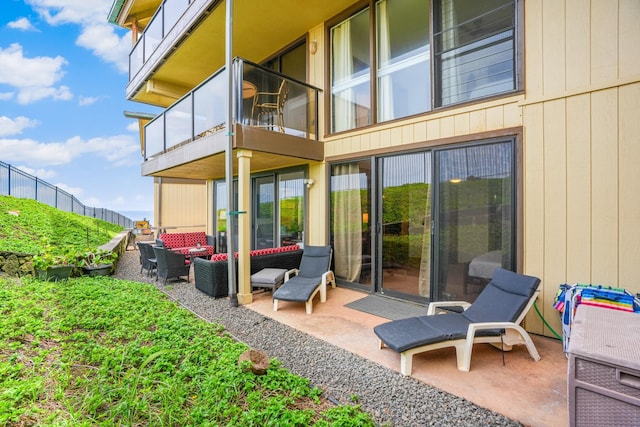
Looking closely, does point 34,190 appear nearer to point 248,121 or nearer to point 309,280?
point 248,121

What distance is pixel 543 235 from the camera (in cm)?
364

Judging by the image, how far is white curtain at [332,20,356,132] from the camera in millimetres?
5852

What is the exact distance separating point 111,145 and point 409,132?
134ft

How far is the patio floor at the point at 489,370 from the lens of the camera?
238 centimetres

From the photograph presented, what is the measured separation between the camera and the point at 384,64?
532 cm

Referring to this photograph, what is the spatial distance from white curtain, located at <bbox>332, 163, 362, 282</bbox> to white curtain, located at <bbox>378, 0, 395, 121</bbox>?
1103mm

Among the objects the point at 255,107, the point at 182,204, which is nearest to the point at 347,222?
the point at 255,107

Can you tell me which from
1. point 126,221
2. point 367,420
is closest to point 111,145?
point 126,221

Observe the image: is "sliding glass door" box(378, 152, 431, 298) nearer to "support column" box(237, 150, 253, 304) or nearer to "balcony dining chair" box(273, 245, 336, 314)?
"balcony dining chair" box(273, 245, 336, 314)

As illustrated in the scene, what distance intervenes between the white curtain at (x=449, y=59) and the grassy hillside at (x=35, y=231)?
25.0ft

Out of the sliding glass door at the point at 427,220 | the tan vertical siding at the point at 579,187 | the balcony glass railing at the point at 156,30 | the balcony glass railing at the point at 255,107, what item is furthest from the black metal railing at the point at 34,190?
the tan vertical siding at the point at 579,187

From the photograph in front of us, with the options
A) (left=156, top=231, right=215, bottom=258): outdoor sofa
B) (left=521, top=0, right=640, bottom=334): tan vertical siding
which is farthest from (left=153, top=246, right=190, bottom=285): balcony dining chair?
(left=521, top=0, right=640, bottom=334): tan vertical siding

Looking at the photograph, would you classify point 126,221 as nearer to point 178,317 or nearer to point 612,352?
point 178,317

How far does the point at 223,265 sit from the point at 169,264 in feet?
5.63
